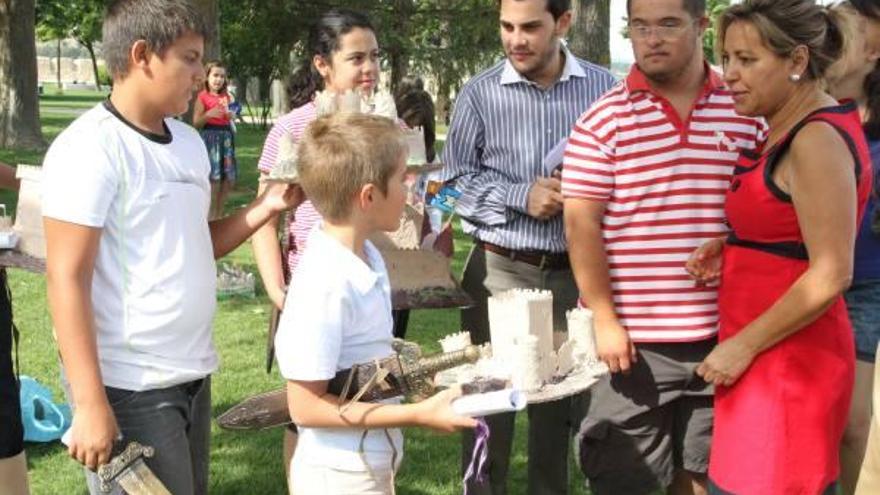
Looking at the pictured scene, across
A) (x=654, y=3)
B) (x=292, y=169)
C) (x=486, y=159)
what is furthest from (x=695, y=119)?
(x=292, y=169)

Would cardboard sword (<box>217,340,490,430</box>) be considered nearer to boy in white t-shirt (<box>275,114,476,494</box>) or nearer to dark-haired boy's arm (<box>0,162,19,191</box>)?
boy in white t-shirt (<box>275,114,476,494</box>)

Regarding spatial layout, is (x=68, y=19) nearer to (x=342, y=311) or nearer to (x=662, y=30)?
(x=662, y=30)

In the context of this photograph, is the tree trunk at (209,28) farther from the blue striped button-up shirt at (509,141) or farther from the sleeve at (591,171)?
the sleeve at (591,171)

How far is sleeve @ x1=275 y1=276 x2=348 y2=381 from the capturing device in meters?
2.42

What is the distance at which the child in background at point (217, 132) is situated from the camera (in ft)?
41.1

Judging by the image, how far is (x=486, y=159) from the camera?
12.7ft

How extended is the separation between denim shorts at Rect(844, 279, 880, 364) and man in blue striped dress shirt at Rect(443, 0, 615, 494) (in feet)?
3.23

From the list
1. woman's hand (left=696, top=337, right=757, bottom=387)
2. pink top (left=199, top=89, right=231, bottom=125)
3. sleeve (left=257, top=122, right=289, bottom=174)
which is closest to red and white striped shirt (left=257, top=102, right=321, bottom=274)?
sleeve (left=257, top=122, right=289, bottom=174)

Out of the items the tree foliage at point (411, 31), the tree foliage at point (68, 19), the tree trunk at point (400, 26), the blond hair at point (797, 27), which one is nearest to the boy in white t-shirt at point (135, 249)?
the blond hair at point (797, 27)

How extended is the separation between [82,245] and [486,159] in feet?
5.73

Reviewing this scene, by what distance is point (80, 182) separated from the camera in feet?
8.19

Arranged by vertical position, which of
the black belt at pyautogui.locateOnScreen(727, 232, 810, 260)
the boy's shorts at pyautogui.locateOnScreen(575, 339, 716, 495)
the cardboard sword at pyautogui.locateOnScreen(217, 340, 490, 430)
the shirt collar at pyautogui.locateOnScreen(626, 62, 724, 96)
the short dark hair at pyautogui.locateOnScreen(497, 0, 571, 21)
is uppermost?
the short dark hair at pyautogui.locateOnScreen(497, 0, 571, 21)

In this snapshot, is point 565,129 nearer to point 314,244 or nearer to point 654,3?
point 654,3

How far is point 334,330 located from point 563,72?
179 centimetres
